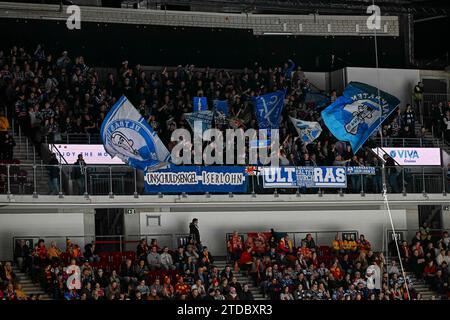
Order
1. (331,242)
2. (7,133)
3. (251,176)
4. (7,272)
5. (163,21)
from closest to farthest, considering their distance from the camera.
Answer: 1. (7,272)
2. (7,133)
3. (251,176)
4. (331,242)
5. (163,21)

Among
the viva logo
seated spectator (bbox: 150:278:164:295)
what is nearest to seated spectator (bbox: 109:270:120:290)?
seated spectator (bbox: 150:278:164:295)

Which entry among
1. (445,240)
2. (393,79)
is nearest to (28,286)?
(445,240)

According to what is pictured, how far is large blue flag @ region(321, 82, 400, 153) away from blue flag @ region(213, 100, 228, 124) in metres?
3.89

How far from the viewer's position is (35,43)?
106ft

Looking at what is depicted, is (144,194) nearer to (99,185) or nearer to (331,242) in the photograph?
(99,185)

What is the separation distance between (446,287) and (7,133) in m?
12.6

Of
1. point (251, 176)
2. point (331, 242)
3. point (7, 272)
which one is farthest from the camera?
point (331, 242)

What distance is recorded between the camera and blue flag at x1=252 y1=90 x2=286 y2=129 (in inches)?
1151

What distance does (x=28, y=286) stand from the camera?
82.5 ft

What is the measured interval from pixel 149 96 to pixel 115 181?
3.68m

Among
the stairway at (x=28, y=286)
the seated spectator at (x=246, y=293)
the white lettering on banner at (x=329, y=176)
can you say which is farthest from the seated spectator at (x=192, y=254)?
the white lettering on banner at (x=329, y=176)

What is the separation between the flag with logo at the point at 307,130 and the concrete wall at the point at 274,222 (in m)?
3.06
